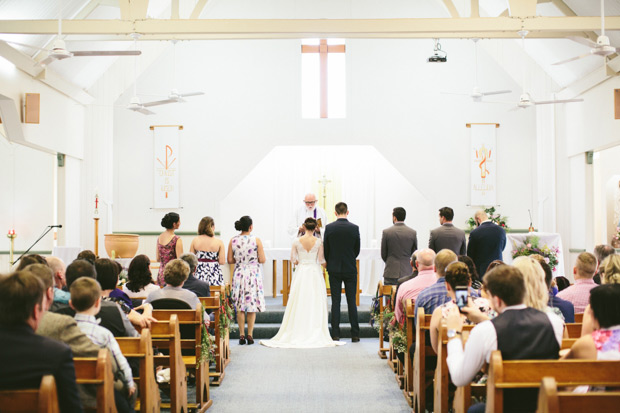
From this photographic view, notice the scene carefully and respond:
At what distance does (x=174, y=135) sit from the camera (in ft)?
41.9

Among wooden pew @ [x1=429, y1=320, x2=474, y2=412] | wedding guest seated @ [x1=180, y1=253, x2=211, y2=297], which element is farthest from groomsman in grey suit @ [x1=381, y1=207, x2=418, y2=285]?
wooden pew @ [x1=429, y1=320, x2=474, y2=412]

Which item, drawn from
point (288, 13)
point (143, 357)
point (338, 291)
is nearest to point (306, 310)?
point (338, 291)

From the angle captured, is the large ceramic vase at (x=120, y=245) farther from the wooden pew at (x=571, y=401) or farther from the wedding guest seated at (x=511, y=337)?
the wooden pew at (x=571, y=401)

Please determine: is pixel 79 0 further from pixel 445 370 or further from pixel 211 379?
pixel 445 370

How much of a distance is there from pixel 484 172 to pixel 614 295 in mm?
9919

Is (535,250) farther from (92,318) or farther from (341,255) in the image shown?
(92,318)

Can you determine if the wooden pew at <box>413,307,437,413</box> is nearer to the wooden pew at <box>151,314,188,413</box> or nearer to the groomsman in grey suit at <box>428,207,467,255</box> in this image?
the wooden pew at <box>151,314,188,413</box>

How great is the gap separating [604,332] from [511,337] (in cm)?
41

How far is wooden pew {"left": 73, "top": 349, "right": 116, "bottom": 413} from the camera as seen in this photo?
3064mm

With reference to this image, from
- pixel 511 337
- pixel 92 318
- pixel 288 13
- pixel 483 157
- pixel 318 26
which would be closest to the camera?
pixel 511 337

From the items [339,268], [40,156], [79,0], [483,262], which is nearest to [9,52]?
[79,0]

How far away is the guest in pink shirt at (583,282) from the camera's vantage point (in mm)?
5078

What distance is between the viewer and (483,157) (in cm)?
1273

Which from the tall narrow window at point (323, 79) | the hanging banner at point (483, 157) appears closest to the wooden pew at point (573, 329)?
the hanging banner at point (483, 157)
